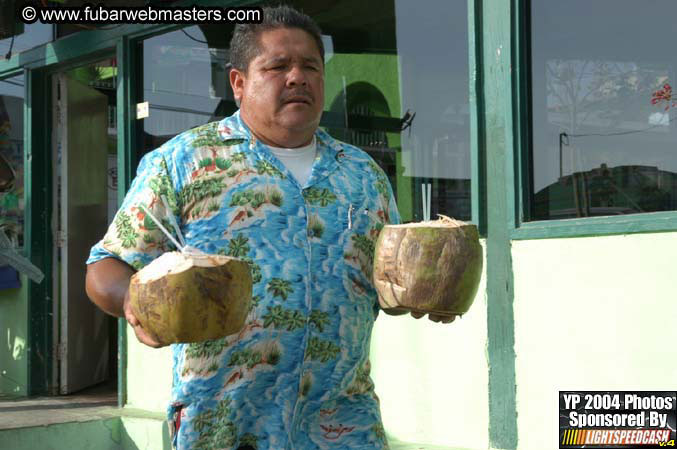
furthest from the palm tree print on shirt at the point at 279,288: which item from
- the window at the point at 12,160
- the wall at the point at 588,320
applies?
the window at the point at 12,160

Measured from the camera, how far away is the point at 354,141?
4.93 m

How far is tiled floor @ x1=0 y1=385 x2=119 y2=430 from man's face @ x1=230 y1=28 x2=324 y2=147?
12.5 feet

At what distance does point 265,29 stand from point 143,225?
560 mm

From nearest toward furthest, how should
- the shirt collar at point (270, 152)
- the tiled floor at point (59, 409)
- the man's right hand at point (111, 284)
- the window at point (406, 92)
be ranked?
the man's right hand at point (111, 284)
the shirt collar at point (270, 152)
the window at point (406, 92)
the tiled floor at point (59, 409)

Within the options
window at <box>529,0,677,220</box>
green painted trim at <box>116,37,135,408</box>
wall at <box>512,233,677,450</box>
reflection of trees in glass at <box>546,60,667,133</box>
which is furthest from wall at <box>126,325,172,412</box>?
reflection of trees in glass at <box>546,60,667,133</box>

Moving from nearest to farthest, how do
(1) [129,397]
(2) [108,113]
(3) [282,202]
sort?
1. (3) [282,202]
2. (1) [129,397]
3. (2) [108,113]

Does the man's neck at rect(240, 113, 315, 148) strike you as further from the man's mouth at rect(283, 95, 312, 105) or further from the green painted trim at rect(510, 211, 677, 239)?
the green painted trim at rect(510, 211, 677, 239)

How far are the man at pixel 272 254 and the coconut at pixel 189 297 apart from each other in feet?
0.49

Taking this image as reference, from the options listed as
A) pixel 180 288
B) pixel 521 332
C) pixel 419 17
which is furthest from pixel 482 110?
pixel 180 288

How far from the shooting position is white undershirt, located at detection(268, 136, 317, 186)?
7.48 ft

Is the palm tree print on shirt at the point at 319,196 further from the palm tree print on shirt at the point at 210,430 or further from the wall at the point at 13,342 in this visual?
the wall at the point at 13,342

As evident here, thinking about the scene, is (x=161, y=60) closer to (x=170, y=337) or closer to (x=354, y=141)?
(x=354, y=141)

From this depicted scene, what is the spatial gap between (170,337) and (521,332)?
251 centimetres

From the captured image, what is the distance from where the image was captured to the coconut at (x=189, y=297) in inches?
75.6
